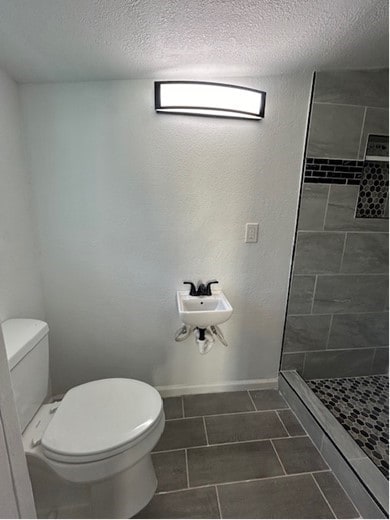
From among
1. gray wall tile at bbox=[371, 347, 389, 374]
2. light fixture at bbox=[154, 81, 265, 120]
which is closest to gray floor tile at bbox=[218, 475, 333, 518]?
gray wall tile at bbox=[371, 347, 389, 374]

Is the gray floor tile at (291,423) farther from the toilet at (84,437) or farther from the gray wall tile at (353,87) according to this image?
the gray wall tile at (353,87)

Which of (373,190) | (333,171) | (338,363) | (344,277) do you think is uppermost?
(333,171)

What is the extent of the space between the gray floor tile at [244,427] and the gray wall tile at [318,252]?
957 millimetres

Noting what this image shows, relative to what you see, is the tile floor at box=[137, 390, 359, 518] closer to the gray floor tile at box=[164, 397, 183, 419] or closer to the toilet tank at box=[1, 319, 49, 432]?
the gray floor tile at box=[164, 397, 183, 419]

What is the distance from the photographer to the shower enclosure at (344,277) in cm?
146

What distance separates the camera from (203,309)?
1.57 metres

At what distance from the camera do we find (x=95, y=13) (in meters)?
0.89

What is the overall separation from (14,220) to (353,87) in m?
2.00

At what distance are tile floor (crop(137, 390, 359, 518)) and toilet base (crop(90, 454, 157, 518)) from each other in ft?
0.25

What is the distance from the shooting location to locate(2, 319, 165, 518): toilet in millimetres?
965

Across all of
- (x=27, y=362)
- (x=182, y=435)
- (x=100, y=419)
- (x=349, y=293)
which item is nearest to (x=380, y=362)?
(x=349, y=293)

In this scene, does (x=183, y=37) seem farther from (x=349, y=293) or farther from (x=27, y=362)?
(x=349, y=293)

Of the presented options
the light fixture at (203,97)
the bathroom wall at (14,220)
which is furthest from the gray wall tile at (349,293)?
the bathroom wall at (14,220)

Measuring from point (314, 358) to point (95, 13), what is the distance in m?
2.21
